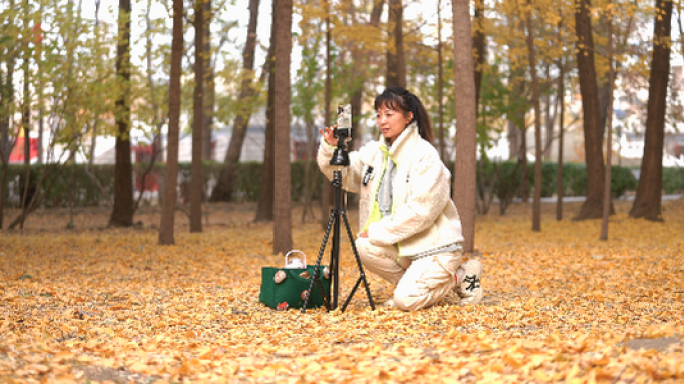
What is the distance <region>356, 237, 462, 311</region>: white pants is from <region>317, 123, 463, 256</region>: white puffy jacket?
8 centimetres

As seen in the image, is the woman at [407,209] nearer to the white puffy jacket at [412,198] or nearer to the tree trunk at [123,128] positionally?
the white puffy jacket at [412,198]

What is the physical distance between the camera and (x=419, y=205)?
180 inches

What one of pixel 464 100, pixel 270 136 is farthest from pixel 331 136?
pixel 270 136

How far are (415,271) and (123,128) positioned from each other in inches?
347

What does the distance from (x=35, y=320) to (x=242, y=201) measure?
15.4 m

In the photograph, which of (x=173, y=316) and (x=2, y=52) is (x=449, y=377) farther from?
(x=2, y=52)

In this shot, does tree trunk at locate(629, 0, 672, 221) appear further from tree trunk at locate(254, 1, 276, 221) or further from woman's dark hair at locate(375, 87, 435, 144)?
woman's dark hair at locate(375, 87, 435, 144)

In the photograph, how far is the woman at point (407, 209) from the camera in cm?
462

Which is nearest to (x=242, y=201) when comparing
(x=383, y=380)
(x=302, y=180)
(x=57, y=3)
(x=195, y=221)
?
(x=302, y=180)

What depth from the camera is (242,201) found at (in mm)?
19859

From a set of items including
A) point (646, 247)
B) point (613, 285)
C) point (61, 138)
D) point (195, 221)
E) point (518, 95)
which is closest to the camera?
point (613, 285)

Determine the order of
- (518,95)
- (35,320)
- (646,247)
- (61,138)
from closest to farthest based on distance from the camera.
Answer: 1. (35,320)
2. (646,247)
3. (61,138)
4. (518,95)

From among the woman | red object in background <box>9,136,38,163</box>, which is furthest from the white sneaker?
red object in background <box>9,136,38,163</box>

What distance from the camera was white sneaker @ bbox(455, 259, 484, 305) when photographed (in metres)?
4.98
